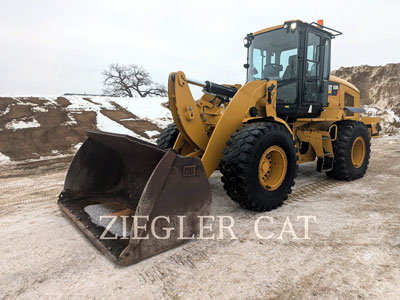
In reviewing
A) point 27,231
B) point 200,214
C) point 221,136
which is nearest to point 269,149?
point 221,136

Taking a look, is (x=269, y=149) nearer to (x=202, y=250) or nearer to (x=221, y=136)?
(x=221, y=136)

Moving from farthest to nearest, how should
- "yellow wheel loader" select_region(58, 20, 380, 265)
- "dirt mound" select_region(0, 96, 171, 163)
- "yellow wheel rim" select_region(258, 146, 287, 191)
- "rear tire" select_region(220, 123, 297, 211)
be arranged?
"dirt mound" select_region(0, 96, 171, 163) < "yellow wheel rim" select_region(258, 146, 287, 191) < "rear tire" select_region(220, 123, 297, 211) < "yellow wheel loader" select_region(58, 20, 380, 265)

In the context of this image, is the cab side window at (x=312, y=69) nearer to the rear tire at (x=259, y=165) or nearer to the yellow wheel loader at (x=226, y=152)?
the yellow wheel loader at (x=226, y=152)

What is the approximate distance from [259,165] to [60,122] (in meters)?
8.63

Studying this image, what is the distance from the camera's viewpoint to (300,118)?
4961 millimetres

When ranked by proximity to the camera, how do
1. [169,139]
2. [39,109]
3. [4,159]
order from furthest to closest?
[39,109] → [4,159] → [169,139]

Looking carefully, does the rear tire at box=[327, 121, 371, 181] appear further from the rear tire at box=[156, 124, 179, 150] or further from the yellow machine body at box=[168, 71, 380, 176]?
the rear tire at box=[156, 124, 179, 150]

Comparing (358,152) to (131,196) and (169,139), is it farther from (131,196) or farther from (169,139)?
(131,196)

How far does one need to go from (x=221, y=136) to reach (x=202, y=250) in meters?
1.44

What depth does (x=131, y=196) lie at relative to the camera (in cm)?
353

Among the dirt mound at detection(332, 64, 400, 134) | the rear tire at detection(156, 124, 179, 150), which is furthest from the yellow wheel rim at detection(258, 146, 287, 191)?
the dirt mound at detection(332, 64, 400, 134)

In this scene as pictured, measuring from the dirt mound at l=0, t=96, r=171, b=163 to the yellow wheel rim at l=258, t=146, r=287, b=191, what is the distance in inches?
237

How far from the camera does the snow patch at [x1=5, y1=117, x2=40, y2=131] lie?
29.0ft

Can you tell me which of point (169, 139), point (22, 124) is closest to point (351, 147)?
point (169, 139)
